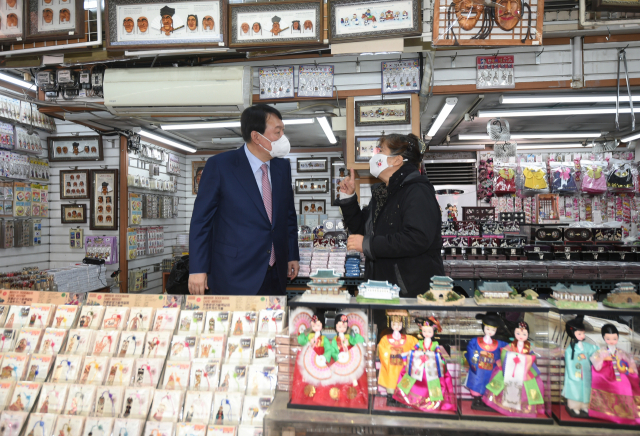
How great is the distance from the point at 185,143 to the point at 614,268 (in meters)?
6.99

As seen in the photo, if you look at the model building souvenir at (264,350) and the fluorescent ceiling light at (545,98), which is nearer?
the model building souvenir at (264,350)

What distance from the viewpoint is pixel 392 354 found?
4.78ft

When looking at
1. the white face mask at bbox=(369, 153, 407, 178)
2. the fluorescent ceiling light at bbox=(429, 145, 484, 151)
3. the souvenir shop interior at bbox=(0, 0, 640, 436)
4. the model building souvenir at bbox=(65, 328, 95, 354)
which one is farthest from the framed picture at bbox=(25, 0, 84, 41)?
the fluorescent ceiling light at bbox=(429, 145, 484, 151)

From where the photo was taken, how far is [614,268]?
13.7ft

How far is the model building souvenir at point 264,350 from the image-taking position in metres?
1.71

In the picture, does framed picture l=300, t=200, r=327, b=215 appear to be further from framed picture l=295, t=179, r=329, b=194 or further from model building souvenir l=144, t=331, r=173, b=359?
model building souvenir l=144, t=331, r=173, b=359

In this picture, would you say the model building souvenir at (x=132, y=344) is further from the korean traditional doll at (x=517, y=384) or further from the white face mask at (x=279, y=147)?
the korean traditional doll at (x=517, y=384)

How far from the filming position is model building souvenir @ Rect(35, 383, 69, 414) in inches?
66.7

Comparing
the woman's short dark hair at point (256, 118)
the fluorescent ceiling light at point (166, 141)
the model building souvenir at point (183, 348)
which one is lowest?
the model building souvenir at point (183, 348)

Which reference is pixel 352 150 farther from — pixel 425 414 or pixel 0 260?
pixel 0 260

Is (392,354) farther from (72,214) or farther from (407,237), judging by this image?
(72,214)

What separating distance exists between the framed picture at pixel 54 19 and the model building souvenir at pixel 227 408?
3.53 m

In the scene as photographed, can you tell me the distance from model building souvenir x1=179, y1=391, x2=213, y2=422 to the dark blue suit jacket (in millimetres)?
746

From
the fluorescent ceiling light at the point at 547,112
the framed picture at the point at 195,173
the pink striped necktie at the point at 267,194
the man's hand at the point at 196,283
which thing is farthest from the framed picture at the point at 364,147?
the framed picture at the point at 195,173
